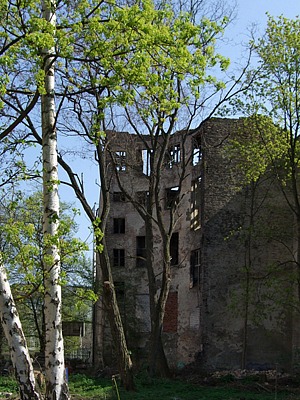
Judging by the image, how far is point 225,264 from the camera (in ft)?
98.1

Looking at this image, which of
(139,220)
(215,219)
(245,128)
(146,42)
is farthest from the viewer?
(139,220)

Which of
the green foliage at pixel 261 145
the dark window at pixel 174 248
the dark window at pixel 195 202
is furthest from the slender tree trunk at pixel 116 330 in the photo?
the dark window at pixel 174 248

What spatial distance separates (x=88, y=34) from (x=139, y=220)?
27.2 m

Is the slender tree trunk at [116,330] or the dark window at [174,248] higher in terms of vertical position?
the dark window at [174,248]

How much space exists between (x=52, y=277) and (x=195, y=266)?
21.8 m

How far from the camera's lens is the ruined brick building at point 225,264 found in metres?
28.0

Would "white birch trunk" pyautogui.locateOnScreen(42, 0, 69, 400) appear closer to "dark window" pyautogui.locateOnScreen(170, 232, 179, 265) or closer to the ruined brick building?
the ruined brick building

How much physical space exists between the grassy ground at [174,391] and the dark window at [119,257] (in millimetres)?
12785

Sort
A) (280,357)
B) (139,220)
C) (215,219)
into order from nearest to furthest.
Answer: (280,357), (215,219), (139,220)

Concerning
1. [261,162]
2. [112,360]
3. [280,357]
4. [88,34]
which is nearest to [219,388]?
[280,357]

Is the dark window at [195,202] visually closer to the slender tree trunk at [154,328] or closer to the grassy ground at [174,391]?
the slender tree trunk at [154,328]

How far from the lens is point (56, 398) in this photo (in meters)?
10.1

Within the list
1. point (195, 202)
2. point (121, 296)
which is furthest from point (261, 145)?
point (121, 296)

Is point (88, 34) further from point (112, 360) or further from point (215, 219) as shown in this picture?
point (112, 360)
